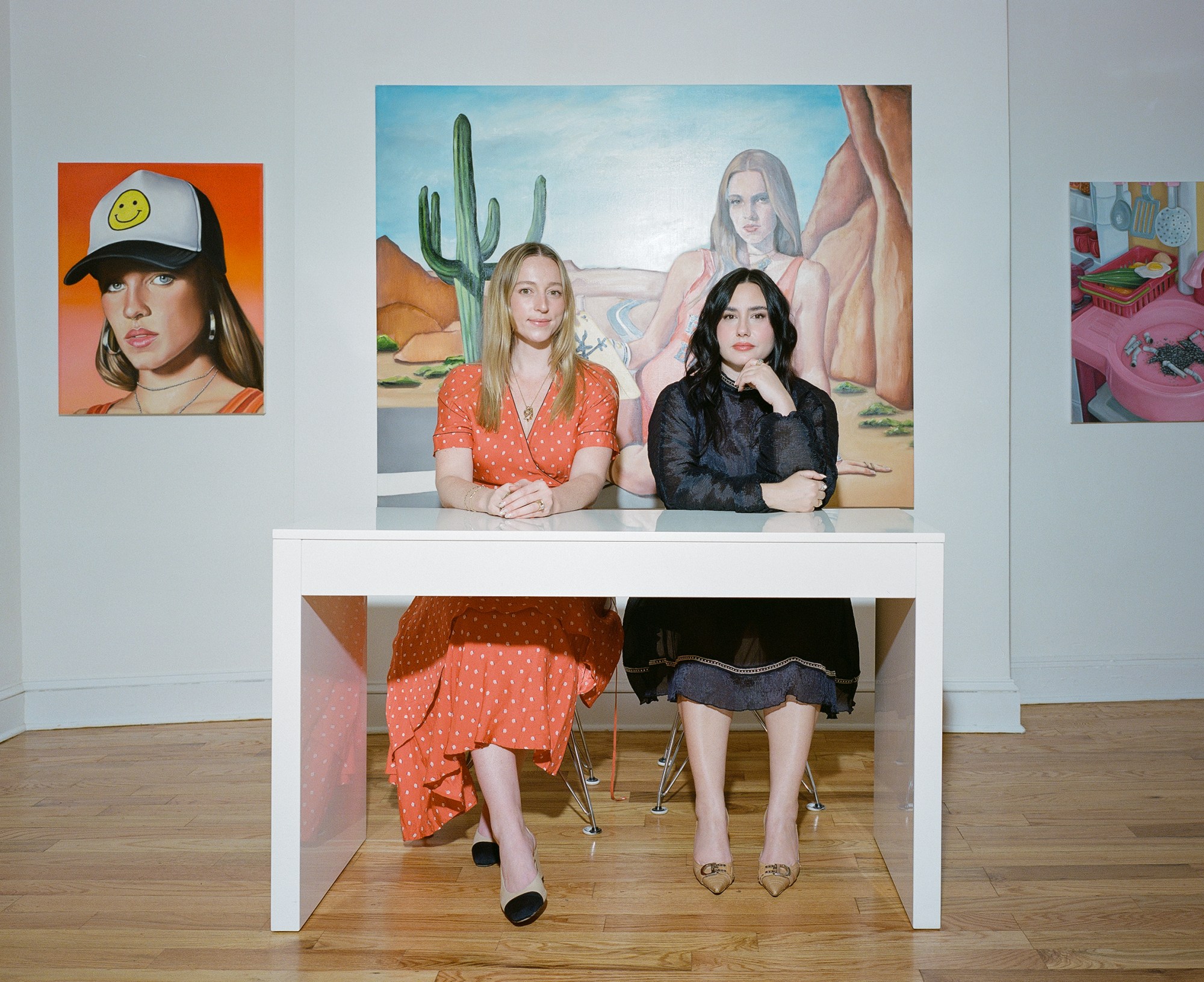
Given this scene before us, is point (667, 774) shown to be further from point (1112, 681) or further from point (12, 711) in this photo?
point (12, 711)

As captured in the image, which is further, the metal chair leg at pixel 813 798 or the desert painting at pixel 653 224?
the desert painting at pixel 653 224

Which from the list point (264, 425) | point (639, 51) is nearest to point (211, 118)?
point (264, 425)

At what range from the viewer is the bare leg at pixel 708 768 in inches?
76.9

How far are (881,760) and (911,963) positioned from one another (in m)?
0.48

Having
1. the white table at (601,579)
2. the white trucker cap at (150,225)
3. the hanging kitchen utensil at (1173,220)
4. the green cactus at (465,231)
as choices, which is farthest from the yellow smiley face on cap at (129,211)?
the hanging kitchen utensil at (1173,220)

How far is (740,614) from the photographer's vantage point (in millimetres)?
1998

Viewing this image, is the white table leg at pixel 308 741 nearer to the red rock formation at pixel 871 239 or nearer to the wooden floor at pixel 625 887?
the wooden floor at pixel 625 887

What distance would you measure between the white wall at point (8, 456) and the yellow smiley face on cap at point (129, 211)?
1.00 feet

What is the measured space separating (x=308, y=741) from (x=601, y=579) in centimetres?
63

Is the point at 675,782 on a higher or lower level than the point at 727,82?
lower

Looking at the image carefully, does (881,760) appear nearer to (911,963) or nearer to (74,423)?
(911,963)

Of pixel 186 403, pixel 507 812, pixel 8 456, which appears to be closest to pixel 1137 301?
pixel 507 812

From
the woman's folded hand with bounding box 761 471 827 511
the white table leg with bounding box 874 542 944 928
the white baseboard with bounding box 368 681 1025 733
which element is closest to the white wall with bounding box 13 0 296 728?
the white baseboard with bounding box 368 681 1025 733

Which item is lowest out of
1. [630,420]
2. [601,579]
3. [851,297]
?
[601,579]
